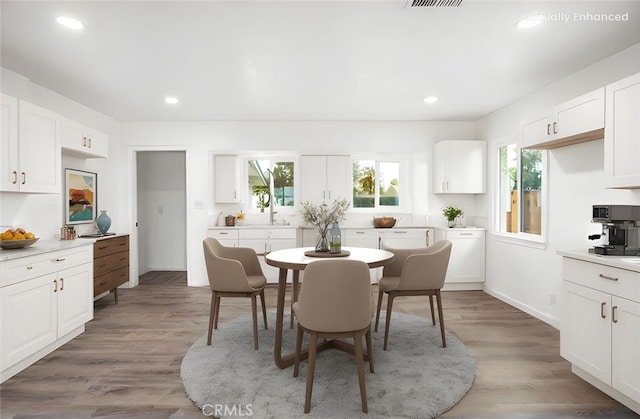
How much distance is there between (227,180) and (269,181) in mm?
691

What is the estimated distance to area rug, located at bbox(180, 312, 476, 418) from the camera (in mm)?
2182

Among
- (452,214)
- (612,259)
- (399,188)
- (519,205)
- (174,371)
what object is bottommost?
(174,371)

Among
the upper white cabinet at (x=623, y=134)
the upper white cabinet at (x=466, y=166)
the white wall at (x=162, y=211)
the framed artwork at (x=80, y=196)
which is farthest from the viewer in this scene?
the white wall at (x=162, y=211)

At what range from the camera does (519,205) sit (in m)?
4.64

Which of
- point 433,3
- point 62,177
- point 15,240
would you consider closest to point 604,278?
point 433,3

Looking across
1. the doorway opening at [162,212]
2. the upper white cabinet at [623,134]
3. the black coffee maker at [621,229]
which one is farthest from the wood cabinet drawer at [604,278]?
the doorway opening at [162,212]

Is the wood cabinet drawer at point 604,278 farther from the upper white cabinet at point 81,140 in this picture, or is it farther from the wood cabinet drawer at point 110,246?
the upper white cabinet at point 81,140

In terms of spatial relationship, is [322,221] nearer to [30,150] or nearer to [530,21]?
[530,21]

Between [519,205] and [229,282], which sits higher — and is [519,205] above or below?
above

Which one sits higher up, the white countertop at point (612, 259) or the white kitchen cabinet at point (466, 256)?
the white countertop at point (612, 259)

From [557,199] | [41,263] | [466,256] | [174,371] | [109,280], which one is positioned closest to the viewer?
[174,371]

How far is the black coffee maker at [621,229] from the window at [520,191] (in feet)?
5.20

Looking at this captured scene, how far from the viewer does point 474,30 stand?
8.77 feet

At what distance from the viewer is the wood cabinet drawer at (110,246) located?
4125mm
